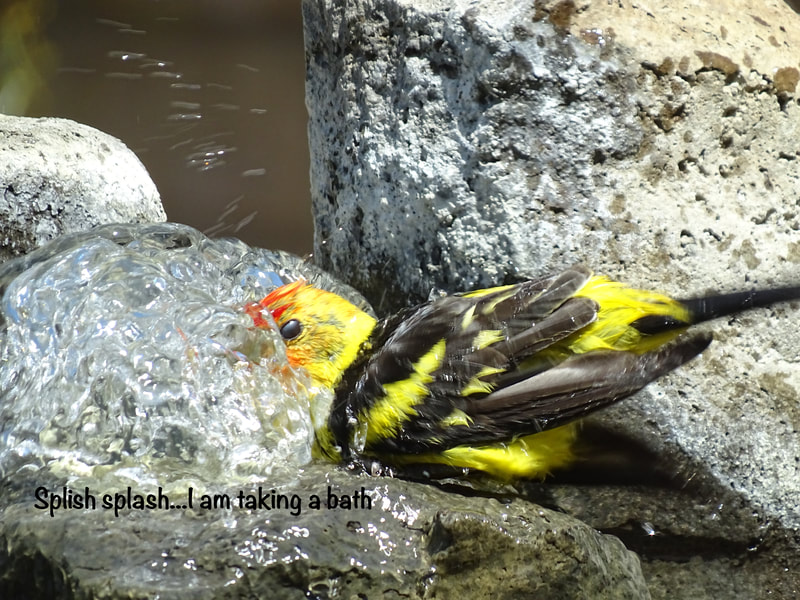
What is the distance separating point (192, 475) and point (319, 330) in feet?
2.31

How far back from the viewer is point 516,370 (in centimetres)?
202

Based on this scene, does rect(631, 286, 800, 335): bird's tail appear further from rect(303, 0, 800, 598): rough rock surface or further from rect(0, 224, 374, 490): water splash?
rect(0, 224, 374, 490): water splash

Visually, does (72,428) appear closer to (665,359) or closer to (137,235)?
(137,235)

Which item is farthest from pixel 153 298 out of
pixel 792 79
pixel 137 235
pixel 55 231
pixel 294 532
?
pixel 792 79

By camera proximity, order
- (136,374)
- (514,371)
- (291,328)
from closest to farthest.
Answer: (514,371) < (136,374) < (291,328)

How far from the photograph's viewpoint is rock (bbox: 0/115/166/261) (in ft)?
9.42

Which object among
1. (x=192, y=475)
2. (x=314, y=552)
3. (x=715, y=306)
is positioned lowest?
(x=192, y=475)

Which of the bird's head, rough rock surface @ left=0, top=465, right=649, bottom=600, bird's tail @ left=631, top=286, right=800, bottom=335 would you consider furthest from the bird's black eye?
bird's tail @ left=631, top=286, right=800, bottom=335

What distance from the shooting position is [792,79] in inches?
90.0

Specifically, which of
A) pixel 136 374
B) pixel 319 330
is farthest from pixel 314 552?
pixel 319 330

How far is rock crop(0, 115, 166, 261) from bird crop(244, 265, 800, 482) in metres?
1.39

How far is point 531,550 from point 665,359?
2.01 ft

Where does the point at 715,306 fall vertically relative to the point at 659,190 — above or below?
below

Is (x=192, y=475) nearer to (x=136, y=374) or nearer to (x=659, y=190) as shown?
(x=136, y=374)
